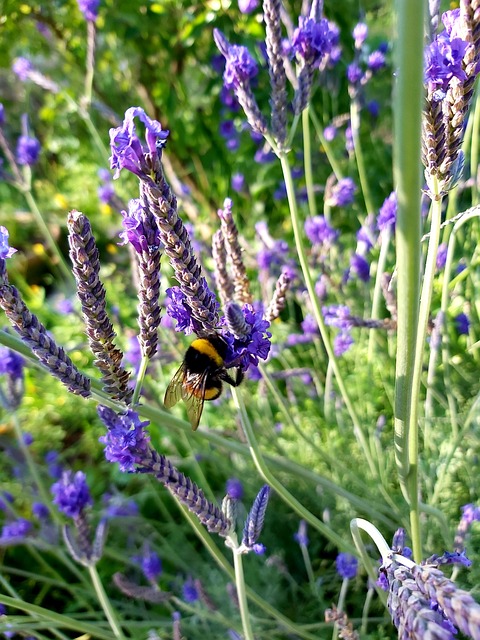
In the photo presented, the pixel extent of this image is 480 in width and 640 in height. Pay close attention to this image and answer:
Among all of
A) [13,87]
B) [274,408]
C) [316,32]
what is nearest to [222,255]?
[316,32]

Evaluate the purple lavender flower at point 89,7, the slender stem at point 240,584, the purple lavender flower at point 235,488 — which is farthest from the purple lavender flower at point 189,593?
the purple lavender flower at point 89,7

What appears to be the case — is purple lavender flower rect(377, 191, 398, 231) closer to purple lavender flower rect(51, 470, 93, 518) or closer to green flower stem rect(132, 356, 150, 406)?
green flower stem rect(132, 356, 150, 406)

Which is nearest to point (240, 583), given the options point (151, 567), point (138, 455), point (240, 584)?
point (240, 584)

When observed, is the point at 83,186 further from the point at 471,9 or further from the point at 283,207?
the point at 471,9

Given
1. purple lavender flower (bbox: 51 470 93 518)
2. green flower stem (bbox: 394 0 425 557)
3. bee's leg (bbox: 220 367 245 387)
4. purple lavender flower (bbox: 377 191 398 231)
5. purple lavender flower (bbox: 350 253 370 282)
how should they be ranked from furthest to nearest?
purple lavender flower (bbox: 350 253 370 282)
purple lavender flower (bbox: 377 191 398 231)
purple lavender flower (bbox: 51 470 93 518)
bee's leg (bbox: 220 367 245 387)
green flower stem (bbox: 394 0 425 557)

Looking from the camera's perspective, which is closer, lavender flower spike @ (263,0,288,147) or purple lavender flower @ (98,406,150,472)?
purple lavender flower @ (98,406,150,472)

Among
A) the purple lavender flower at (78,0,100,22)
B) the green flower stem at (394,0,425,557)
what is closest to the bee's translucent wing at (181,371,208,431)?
the green flower stem at (394,0,425,557)

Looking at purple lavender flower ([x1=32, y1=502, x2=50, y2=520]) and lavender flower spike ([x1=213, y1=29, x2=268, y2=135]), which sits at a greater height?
lavender flower spike ([x1=213, y1=29, x2=268, y2=135])
